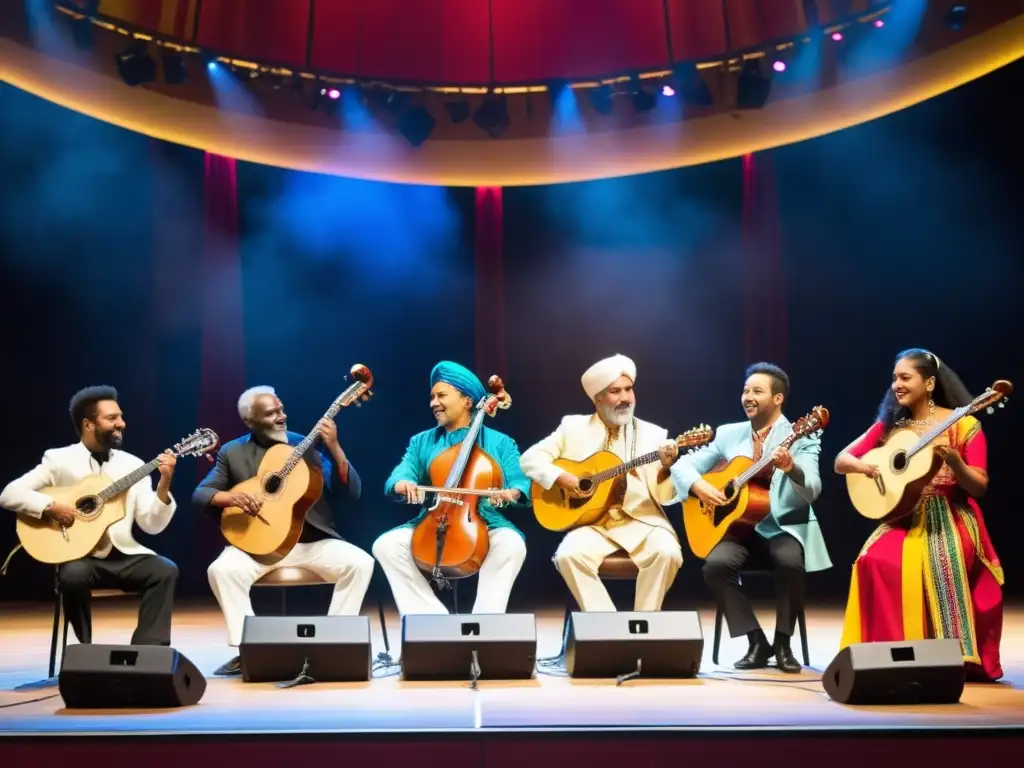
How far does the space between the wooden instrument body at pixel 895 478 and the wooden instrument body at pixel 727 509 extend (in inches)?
16.0

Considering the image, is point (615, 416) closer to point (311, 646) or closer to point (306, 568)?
point (306, 568)

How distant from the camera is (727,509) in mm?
4855

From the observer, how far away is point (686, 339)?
26.7 feet

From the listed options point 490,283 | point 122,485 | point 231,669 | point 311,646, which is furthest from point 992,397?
point 490,283

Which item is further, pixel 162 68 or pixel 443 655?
pixel 162 68

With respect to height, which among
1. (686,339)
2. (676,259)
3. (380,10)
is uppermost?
(380,10)

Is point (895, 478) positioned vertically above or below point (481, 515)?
above

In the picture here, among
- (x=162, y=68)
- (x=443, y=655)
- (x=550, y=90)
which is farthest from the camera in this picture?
(x=550, y=90)

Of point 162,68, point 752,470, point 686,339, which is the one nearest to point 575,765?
point 752,470

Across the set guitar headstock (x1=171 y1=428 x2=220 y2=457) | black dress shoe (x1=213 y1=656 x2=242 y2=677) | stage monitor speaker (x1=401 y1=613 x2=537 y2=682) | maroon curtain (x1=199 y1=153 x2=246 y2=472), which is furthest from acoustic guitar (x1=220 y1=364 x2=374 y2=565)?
maroon curtain (x1=199 y1=153 x2=246 y2=472)

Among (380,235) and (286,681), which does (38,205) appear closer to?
(380,235)

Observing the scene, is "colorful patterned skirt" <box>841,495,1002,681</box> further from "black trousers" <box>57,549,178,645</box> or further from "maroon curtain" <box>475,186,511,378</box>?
"maroon curtain" <box>475,186,511,378</box>

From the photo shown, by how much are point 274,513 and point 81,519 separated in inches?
31.4

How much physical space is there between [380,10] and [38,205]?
8.98 ft
